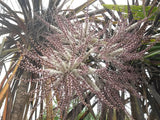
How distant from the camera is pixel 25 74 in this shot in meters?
1.96

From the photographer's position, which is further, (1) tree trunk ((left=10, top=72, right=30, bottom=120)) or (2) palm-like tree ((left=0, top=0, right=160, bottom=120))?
(1) tree trunk ((left=10, top=72, right=30, bottom=120))

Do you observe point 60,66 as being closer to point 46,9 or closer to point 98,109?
point 98,109

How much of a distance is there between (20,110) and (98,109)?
0.76 m

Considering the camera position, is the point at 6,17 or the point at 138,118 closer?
the point at 138,118

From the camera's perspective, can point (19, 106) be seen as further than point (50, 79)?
Yes

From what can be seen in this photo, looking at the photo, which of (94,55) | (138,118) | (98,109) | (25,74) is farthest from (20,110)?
(138,118)

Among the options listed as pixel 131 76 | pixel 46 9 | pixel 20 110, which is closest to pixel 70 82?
pixel 131 76

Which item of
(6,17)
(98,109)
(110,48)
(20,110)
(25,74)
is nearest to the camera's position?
(110,48)

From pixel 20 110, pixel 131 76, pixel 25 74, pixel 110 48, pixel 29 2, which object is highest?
pixel 29 2

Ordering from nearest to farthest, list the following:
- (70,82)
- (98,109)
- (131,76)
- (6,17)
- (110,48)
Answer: (70,82) < (110,48) < (131,76) < (98,109) < (6,17)

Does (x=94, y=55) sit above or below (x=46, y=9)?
below

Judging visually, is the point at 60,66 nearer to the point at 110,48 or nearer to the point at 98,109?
the point at 110,48

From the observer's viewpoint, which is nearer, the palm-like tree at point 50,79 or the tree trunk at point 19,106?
the palm-like tree at point 50,79

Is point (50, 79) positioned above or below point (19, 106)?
above
